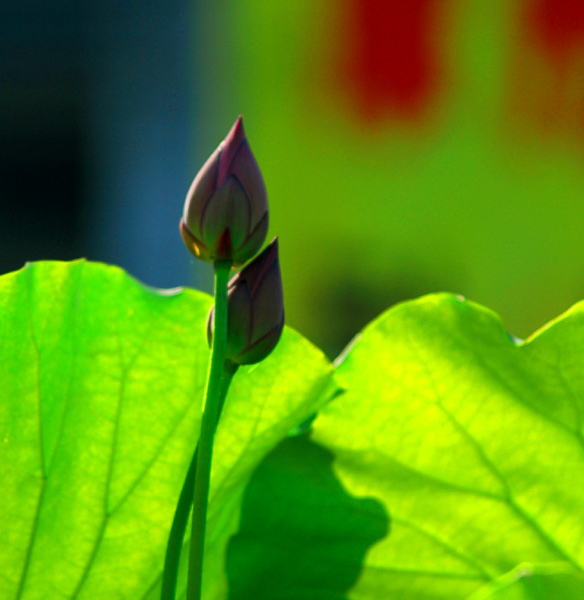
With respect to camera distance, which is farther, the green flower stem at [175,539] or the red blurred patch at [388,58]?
the red blurred patch at [388,58]

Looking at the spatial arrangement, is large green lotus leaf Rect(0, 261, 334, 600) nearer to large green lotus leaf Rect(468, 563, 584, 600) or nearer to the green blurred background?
large green lotus leaf Rect(468, 563, 584, 600)

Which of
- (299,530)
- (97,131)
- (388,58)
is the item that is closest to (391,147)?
(388,58)

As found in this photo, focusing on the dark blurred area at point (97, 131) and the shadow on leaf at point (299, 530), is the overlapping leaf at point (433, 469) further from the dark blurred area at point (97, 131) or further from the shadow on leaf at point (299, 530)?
the dark blurred area at point (97, 131)

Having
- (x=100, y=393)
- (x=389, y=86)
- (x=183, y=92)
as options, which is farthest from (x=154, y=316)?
(x=183, y=92)

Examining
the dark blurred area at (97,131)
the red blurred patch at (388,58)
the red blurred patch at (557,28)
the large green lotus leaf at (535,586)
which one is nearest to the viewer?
the large green lotus leaf at (535,586)

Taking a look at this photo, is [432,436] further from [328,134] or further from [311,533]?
[328,134]

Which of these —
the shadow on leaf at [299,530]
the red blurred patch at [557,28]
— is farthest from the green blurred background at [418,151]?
the shadow on leaf at [299,530]

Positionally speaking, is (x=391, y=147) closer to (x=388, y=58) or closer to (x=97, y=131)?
(x=388, y=58)
